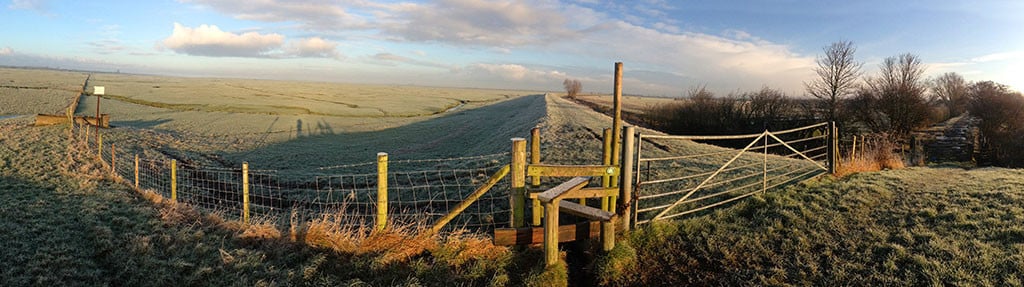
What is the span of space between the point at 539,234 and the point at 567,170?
3.12 ft

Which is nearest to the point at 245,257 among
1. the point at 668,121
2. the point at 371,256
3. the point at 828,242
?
the point at 371,256

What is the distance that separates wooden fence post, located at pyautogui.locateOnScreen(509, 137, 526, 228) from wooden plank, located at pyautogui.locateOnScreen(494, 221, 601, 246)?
1.07 feet

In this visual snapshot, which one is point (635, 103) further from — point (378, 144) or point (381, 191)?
point (381, 191)

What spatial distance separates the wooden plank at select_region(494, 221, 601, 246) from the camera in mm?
5719

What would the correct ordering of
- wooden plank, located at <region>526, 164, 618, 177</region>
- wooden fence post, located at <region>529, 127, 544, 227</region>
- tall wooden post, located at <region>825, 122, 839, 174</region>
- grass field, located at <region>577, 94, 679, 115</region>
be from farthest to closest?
grass field, located at <region>577, 94, 679, 115</region> < tall wooden post, located at <region>825, 122, 839, 174</region> < wooden fence post, located at <region>529, 127, 544, 227</region> < wooden plank, located at <region>526, 164, 618, 177</region>

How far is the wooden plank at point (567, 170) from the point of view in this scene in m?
6.20

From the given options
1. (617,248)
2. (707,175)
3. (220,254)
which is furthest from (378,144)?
(617,248)

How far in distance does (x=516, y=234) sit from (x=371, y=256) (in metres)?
1.68

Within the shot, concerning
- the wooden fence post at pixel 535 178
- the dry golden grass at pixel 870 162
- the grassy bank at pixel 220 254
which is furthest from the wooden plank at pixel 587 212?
the dry golden grass at pixel 870 162

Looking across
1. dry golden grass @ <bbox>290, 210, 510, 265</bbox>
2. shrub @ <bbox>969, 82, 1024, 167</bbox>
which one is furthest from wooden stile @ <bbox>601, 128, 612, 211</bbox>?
shrub @ <bbox>969, 82, 1024, 167</bbox>

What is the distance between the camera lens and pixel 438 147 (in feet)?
84.1

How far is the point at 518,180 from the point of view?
6066mm

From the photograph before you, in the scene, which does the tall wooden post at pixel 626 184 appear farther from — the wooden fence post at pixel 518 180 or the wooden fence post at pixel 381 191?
the wooden fence post at pixel 381 191

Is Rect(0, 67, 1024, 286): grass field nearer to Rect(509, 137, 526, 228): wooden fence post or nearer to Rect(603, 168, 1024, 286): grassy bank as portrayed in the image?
Rect(603, 168, 1024, 286): grassy bank
